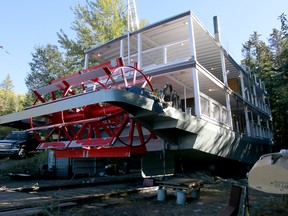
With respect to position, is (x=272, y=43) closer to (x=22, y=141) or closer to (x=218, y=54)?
(x=218, y=54)

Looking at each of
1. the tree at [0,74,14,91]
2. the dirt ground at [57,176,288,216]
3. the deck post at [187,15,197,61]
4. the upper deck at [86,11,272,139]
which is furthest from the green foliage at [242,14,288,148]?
the tree at [0,74,14,91]

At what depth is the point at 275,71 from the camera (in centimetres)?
1402

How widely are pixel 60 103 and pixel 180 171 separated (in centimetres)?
674

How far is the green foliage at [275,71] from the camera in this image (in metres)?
13.3

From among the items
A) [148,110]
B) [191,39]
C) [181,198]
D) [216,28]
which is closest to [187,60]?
[191,39]

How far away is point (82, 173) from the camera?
12.5 meters

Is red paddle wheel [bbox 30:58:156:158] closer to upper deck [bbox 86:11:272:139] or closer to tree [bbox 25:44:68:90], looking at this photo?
upper deck [bbox 86:11:272:139]

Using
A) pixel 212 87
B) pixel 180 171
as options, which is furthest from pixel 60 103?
pixel 212 87

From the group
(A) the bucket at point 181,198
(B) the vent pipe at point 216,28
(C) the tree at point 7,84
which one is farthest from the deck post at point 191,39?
(C) the tree at point 7,84

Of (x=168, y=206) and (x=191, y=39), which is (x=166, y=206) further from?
(x=191, y=39)

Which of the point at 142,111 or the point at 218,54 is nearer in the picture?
the point at 142,111

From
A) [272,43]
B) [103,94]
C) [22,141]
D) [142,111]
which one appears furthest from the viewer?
[272,43]

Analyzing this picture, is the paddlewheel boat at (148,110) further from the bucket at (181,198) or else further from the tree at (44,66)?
the tree at (44,66)

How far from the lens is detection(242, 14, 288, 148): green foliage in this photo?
13297 mm
